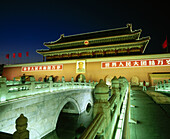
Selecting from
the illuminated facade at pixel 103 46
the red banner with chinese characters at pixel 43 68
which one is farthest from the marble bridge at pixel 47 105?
the illuminated facade at pixel 103 46

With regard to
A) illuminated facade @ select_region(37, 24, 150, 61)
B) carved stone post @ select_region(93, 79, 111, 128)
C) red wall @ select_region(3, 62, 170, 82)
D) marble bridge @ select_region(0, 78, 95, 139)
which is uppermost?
illuminated facade @ select_region(37, 24, 150, 61)

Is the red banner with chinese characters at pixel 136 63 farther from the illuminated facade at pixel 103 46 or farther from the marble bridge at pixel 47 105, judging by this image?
the marble bridge at pixel 47 105

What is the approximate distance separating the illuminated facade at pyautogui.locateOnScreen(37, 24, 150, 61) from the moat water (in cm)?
1114

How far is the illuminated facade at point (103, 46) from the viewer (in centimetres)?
1817

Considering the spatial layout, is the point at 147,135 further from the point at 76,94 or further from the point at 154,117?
the point at 76,94

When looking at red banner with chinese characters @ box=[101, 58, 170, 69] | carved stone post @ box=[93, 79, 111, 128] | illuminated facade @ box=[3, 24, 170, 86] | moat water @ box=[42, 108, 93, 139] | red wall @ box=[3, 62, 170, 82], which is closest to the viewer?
carved stone post @ box=[93, 79, 111, 128]

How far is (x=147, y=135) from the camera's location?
2693 millimetres

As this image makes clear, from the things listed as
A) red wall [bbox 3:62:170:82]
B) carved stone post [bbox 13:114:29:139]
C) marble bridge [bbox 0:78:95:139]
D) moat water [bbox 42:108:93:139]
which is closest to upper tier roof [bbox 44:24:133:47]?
red wall [bbox 3:62:170:82]

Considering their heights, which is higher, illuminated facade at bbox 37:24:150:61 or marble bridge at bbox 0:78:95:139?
illuminated facade at bbox 37:24:150:61

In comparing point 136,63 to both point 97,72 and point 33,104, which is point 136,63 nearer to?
point 97,72

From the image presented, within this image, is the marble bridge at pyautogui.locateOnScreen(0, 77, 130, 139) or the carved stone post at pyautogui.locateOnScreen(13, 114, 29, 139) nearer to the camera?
the carved stone post at pyautogui.locateOnScreen(13, 114, 29, 139)

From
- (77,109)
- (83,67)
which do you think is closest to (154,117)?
(77,109)

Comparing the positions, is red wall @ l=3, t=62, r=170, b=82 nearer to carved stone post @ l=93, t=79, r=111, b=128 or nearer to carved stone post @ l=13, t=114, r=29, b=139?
carved stone post @ l=93, t=79, r=111, b=128

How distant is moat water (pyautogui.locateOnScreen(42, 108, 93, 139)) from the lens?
8516mm
